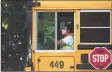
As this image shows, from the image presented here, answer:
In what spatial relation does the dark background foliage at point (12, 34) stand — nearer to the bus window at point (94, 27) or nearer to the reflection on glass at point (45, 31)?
the reflection on glass at point (45, 31)

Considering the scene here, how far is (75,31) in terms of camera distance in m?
5.22

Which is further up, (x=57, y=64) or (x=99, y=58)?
(x=99, y=58)

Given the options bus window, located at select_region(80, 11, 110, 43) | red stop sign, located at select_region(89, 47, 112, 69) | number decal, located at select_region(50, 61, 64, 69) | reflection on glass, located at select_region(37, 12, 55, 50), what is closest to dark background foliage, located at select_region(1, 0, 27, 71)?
reflection on glass, located at select_region(37, 12, 55, 50)

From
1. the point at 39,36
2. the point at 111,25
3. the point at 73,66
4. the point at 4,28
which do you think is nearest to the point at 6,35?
the point at 4,28

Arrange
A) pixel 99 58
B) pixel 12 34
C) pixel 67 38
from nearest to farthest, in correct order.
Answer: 1. pixel 99 58
2. pixel 67 38
3. pixel 12 34

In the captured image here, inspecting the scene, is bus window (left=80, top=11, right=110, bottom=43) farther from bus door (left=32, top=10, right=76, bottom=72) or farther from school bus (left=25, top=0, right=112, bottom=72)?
bus door (left=32, top=10, right=76, bottom=72)

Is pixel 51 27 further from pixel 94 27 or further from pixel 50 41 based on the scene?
pixel 94 27

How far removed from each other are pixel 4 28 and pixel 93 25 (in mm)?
1820

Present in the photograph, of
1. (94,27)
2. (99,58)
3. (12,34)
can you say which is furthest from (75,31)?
(12,34)

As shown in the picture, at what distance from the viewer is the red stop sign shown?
15.6 ft

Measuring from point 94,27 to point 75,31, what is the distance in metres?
0.29

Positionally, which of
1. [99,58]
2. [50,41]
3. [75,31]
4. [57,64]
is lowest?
[57,64]

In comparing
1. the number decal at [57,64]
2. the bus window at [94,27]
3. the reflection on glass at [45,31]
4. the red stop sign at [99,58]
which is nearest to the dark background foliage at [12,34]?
the reflection on glass at [45,31]

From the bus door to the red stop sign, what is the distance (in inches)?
18.4
